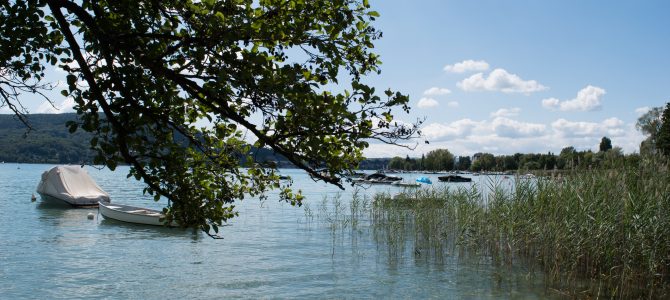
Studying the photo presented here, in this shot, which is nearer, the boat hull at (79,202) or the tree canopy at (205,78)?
the tree canopy at (205,78)

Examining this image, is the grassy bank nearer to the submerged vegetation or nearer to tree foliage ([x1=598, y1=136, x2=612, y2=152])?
the submerged vegetation

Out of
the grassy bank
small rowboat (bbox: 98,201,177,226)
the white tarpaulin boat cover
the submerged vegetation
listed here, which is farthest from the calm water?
the white tarpaulin boat cover

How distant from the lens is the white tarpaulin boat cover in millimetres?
38875

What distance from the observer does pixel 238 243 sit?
25.1 meters

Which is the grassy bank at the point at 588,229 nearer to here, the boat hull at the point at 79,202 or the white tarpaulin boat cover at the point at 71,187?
the boat hull at the point at 79,202

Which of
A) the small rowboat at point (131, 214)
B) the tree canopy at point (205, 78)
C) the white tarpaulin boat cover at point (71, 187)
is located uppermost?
the tree canopy at point (205, 78)

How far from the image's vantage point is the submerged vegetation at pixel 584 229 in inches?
534

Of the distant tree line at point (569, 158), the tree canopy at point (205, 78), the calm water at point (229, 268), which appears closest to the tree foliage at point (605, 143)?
the distant tree line at point (569, 158)

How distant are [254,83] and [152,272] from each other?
15860mm

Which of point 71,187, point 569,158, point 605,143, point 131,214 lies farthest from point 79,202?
point 605,143

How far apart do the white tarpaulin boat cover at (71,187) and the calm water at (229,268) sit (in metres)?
9.28

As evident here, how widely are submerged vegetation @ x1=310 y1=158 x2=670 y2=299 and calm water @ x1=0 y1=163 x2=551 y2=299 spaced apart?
92cm

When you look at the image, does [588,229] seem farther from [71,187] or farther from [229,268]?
[71,187]

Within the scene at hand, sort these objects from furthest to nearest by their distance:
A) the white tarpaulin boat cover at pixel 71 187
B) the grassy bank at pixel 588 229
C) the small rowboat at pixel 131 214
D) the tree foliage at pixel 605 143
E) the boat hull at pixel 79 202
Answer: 1. the tree foliage at pixel 605 143
2. the white tarpaulin boat cover at pixel 71 187
3. the boat hull at pixel 79 202
4. the small rowboat at pixel 131 214
5. the grassy bank at pixel 588 229
